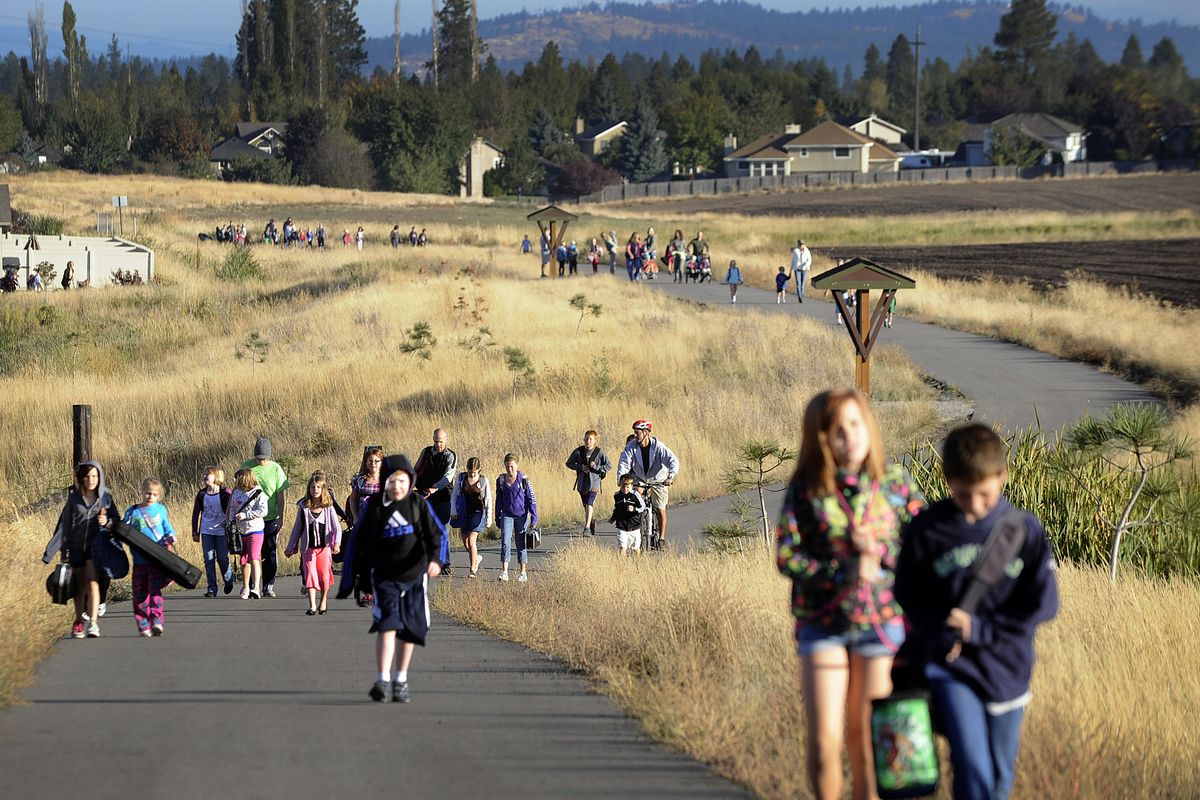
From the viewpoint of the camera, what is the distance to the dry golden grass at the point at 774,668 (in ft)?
21.1

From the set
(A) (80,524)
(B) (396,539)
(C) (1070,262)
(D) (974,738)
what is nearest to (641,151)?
(C) (1070,262)

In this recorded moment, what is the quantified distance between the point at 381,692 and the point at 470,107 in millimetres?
122510

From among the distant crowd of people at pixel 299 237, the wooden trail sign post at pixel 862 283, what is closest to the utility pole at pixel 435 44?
the distant crowd of people at pixel 299 237

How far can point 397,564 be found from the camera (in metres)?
8.48

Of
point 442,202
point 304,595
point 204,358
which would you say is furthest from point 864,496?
point 442,202

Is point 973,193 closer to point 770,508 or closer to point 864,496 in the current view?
point 770,508

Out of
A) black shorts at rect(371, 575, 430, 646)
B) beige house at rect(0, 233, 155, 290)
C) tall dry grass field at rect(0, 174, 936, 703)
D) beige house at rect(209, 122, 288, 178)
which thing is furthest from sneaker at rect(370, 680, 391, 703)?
beige house at rect(209, 122, 288, 178)

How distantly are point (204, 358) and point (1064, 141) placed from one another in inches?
4610

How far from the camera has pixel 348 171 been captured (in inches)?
4473

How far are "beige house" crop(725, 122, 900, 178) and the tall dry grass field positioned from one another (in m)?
86.5

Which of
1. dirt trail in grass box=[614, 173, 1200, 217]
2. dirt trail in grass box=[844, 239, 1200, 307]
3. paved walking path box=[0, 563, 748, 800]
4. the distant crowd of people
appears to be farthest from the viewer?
dirt trail in grass box=[614, 173, 1200, 217]

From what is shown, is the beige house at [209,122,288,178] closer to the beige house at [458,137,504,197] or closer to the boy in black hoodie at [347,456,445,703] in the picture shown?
the beige house at [458,137,504,197]

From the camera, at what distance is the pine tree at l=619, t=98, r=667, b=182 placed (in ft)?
443

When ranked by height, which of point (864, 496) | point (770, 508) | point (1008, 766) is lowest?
point (770, 508)
